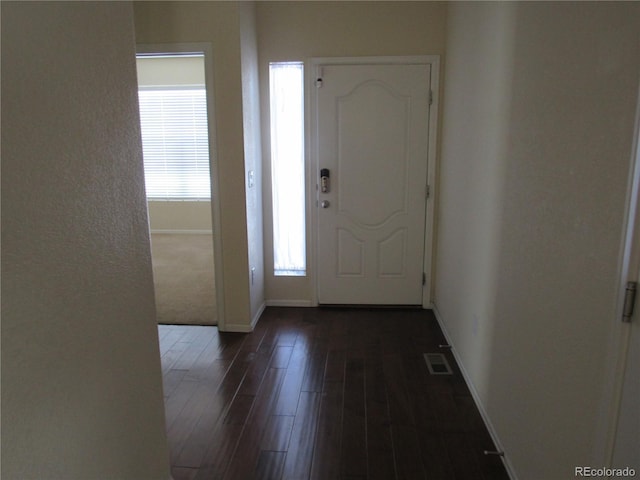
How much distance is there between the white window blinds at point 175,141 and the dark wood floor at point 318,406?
4052 millimetres

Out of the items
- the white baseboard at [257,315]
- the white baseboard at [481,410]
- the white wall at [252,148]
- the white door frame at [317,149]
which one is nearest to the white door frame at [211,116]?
the white wall at [252,148]

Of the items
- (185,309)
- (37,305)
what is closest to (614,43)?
(37,305)

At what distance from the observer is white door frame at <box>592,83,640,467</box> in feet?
3.76

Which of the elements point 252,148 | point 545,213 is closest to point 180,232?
point 252,148

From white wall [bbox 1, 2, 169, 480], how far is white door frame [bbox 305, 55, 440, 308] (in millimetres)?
2377

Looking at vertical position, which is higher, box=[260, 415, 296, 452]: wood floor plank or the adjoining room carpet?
the adjoining room carpet

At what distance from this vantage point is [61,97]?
1.17m

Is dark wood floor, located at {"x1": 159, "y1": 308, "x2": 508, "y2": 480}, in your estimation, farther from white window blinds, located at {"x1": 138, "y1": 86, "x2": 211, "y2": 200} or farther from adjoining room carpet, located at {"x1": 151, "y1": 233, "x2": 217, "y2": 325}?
white window blinds, located at {"x1": 138, "y1": 86, "x2": 211, "y2": 200}

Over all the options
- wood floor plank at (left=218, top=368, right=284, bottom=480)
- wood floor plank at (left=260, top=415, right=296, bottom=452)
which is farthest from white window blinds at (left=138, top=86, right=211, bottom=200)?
wood floor plank at (left=260, top=415, right=296, bottom=452)

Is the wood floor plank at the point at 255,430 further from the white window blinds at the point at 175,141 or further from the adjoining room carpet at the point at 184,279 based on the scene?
the white window blinds at the point at 175,141

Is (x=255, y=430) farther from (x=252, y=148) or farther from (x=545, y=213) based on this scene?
(x=252, y=148)

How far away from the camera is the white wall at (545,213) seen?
4.22 ft

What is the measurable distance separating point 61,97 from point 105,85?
25 centimetres

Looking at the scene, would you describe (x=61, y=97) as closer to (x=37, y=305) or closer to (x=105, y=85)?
(x=105, y=85)
